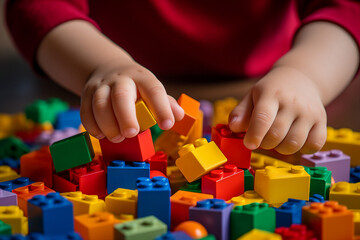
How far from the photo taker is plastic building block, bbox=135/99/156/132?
0.58m

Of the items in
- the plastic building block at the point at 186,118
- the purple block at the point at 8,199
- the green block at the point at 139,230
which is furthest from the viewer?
the plastic building block at the point at 186,118

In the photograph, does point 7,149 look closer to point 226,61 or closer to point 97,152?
point 97,152

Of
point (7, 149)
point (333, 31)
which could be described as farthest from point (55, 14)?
point (333, 31)

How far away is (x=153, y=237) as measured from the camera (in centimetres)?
44

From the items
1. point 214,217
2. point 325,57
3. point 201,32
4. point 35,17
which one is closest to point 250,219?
point 214,217

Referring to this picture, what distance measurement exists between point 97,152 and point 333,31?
451 mm

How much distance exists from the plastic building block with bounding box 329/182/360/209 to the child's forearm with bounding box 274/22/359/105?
0.21 m

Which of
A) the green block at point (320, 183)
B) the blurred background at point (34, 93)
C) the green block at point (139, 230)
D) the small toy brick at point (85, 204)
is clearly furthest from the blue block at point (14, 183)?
the blurred background at point (34, 93)

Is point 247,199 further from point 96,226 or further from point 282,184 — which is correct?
point 96,226

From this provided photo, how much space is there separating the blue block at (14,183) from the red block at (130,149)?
10 centimetres

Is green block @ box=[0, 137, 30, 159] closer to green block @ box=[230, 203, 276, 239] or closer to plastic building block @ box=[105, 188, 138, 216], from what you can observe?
plastic building block @ box=[105, 188, 138, 216]

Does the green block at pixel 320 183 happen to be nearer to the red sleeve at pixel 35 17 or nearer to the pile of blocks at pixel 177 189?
the pile of blocks at pixel 177 189

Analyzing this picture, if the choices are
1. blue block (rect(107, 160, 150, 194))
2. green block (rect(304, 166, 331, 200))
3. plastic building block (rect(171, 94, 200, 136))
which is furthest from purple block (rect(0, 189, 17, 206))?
green block (rect(304, 166, 331, 200))

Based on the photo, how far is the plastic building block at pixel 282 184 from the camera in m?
0.55
